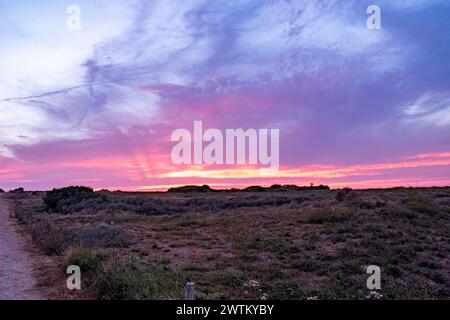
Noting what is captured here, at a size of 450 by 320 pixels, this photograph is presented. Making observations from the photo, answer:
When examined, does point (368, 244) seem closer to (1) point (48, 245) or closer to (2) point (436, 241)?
(2) point (436, 241)

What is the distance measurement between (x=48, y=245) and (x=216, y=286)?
7.23 meters

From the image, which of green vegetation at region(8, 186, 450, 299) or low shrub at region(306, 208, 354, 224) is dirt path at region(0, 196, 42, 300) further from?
low shrub at region(306, 208, 354, 224)

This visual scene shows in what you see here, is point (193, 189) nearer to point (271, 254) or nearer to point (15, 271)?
point (271, 254)

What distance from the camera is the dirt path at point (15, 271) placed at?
396 inches

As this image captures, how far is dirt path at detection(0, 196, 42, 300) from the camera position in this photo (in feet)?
33.0

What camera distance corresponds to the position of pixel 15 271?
12.6m

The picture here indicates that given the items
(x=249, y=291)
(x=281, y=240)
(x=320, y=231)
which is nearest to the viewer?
(x=249, y=291)

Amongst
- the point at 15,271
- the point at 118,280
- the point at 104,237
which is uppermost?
the point at 118,280

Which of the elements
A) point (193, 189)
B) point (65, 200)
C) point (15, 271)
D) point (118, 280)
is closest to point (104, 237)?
point (15, 271)

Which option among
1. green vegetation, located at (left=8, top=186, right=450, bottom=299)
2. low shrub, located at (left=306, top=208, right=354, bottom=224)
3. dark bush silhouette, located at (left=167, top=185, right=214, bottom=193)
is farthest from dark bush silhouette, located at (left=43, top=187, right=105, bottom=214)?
dark bush silhouette, located at (left=167, top=185, right=214, bottom=193)

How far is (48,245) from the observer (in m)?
15.5

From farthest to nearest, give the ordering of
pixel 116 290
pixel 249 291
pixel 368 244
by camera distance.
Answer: pixel 368 244 → pixel 249 291 → pixel 116 290

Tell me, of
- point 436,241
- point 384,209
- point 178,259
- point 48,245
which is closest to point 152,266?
point 178,259

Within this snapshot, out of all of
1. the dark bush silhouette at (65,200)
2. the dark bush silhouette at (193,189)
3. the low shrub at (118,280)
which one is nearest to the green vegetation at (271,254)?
the low shrub at (118,280)
